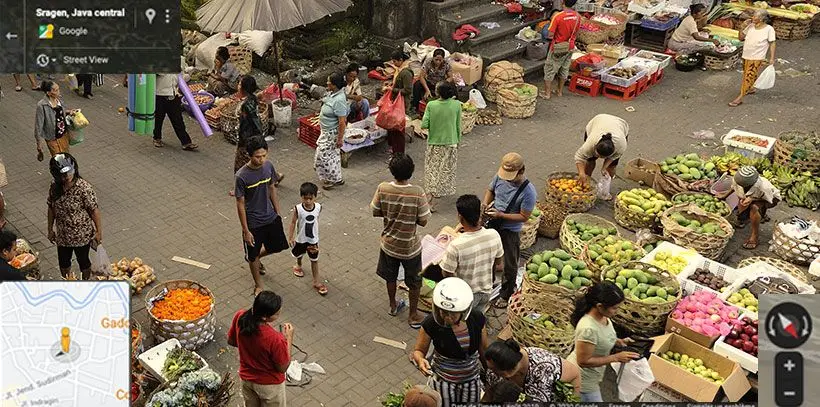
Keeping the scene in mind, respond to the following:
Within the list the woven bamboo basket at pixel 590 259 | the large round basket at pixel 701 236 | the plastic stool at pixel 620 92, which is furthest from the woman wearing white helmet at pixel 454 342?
the plastic stool at pixel 620 92

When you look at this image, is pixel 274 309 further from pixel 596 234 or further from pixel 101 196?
pixel 101 196

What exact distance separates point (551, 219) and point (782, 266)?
2.44m

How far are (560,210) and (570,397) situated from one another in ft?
14.5

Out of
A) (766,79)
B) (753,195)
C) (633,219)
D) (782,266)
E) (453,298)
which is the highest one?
(453,298)

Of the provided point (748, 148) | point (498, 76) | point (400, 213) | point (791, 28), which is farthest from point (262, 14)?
point (791, 28)

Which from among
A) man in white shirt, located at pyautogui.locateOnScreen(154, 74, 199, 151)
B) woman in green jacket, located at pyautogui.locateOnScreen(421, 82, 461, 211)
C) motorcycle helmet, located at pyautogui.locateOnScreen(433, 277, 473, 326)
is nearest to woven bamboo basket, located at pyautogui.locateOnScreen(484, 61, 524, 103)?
woman in green jacket, located at pyautogui.locateOnScreen(421, 82, 461, 211)

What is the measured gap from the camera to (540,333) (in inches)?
268

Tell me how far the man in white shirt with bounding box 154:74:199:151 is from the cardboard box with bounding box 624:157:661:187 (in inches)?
231

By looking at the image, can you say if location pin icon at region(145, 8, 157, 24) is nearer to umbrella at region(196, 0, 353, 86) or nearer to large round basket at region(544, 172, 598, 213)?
large round basket at region(544, 172, 598, 213)

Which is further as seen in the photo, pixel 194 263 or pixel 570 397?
pixel 194 263

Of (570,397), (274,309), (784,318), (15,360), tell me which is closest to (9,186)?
(274,309)

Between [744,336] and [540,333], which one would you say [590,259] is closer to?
[540,333]

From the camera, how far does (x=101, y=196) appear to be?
963 cm

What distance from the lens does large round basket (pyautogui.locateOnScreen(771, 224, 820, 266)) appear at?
8703 millimetres
